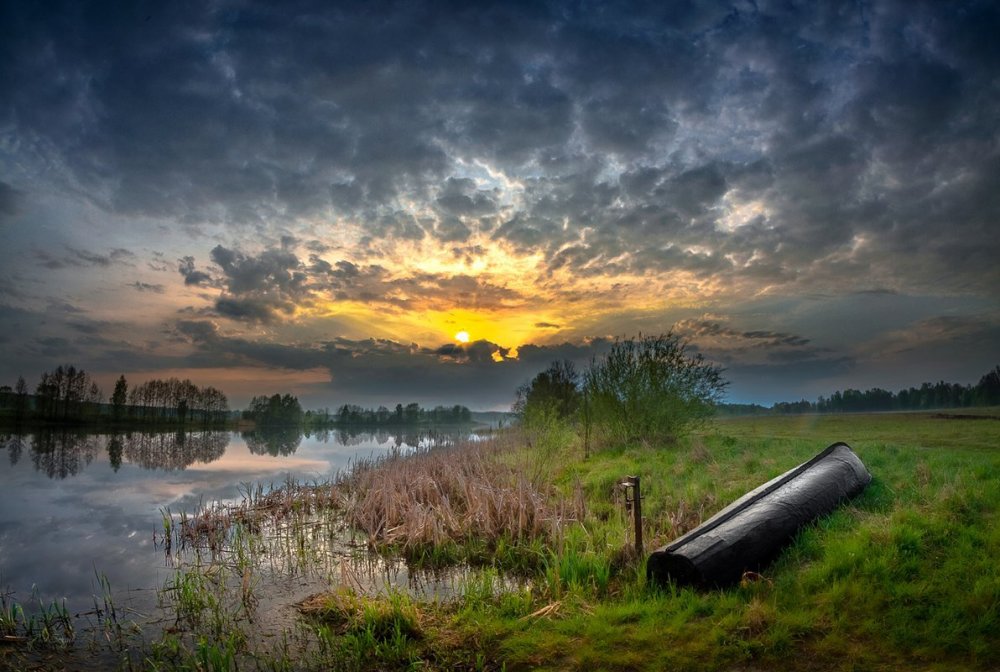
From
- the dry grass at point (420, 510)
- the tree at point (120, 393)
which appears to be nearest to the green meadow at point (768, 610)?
the dry grass at point (420, 510)

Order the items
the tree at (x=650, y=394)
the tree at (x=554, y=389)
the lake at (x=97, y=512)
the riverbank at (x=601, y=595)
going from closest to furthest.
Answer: the riverbank at (x=601, y=595), the lake at (x=97, y=512), the tree at (x=650, y=394), the tree at (x=554, y=389)

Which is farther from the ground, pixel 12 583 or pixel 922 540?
pixel 922 540

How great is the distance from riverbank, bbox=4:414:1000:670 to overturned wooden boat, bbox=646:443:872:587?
212mm

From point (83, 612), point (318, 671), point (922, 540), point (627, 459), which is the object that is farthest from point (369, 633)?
point (627, 459)

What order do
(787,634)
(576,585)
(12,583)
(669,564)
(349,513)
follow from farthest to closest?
(349,513) < (12,583) < (576,585) < (669,564) < (787,634)

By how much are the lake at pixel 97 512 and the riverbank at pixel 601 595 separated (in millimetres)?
1131

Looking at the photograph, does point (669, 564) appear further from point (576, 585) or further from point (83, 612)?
point (83, 612)

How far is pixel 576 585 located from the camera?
7137 millimetres

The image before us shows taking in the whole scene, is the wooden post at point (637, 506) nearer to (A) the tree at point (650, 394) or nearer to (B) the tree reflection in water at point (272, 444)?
(A) the tree at point (650, 394)

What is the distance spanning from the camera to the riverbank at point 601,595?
523cm

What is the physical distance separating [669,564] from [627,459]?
1128 centimetres

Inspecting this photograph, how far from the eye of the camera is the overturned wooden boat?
21.1 ft

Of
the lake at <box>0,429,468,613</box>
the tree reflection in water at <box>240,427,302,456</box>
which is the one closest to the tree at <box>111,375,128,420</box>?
the tree reflection in water at <box>240,427,302,456</box>

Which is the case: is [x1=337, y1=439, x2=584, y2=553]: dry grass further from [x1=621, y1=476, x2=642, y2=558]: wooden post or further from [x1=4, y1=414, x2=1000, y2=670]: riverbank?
[x1=621, y1=476, x2=642, y2=558]: wooden post
